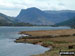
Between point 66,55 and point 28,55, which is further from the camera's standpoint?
point 28,55

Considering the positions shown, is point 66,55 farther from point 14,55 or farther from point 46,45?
point 46,45

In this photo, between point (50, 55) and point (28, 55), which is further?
point (28, 55)

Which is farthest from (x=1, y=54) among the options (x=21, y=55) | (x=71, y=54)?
(x=71, y=54)

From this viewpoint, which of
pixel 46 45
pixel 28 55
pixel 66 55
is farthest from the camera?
pixel 46 45

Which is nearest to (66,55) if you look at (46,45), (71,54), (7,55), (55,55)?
(71,54)

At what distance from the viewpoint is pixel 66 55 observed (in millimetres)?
49719

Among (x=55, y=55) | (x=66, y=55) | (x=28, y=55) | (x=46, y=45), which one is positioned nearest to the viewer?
(x=66, y=55)

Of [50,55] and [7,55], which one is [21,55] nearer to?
[7,55]

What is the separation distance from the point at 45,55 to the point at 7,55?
42.4 feet

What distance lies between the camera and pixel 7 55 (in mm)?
67438

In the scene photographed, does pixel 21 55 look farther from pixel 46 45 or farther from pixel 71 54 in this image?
pixel 46 45

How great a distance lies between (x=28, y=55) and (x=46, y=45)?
26.9m

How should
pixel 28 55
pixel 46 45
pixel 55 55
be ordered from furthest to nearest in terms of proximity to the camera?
pixel 46 45 < pixel 28 55 < pixel 55 55

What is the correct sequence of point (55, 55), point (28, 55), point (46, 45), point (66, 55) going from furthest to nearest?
point (46, 45) < point (28, 55) < point (55, 55) < point (66, 55)
